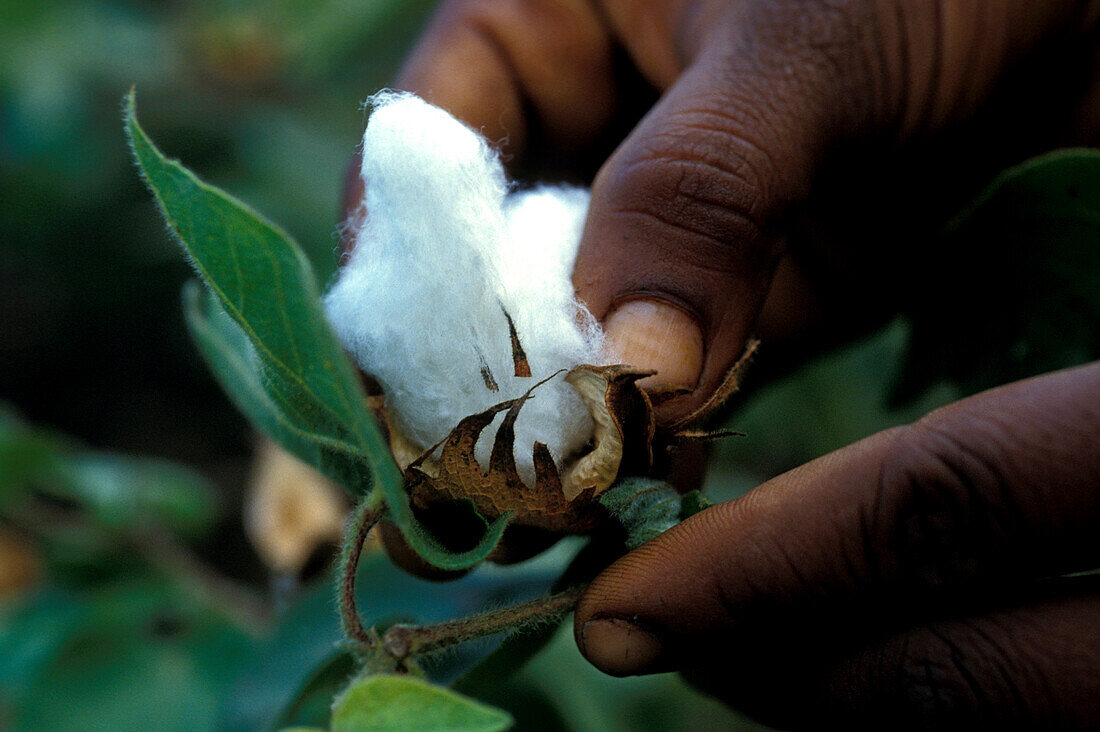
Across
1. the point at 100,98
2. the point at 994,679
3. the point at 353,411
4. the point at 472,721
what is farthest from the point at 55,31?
the point at 994,679

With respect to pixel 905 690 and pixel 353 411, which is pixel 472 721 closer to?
pixel 353 411

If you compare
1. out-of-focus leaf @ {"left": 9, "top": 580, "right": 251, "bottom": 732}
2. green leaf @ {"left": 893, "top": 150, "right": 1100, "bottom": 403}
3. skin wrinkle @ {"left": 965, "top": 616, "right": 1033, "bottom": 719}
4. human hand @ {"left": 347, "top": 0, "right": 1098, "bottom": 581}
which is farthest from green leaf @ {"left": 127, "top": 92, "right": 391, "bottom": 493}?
out-of-focus leaf @ {"left": 9, "top": 580, "right": 251, "bottom": 732}

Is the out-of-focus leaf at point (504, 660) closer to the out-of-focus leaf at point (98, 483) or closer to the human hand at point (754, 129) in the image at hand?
the human hand at point (754, 129)

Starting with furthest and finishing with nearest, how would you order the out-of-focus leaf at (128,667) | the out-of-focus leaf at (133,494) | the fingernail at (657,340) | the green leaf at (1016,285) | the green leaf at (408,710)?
1. the out-of-focus leaf at (133,494)
2. the out-of-focus leaf at (128,667)
3. the green leaf at (1016,285)
4. the fingernail at (657,340)
5. the green leaf at (408,710)

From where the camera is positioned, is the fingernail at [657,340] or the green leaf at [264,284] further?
the fingernail at [657,340]

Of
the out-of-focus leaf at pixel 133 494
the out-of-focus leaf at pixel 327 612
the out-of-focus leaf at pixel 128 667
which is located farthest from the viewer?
the out-of-focus leaf at pixel 133 494

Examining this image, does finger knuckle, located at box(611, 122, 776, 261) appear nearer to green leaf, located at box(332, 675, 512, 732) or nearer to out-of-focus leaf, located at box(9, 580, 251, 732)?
green leaf, located at box(332, 675, 512, 732)

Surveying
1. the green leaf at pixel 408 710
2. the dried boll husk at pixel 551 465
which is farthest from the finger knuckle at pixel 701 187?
the green leaf at pixel 408 710
